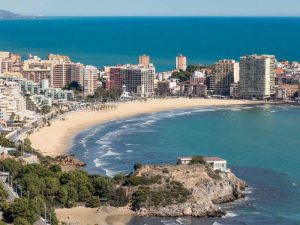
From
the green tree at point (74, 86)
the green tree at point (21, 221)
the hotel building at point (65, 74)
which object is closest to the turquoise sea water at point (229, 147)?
the green tree at point (21, 221)

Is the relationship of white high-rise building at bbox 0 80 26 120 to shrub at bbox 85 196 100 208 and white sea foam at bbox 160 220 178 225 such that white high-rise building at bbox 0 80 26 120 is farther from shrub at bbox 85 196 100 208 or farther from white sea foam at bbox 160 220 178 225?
→ white sea foam at bbox 160 220 178 225

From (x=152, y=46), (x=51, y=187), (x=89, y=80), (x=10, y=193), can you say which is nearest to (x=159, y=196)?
(x=51, y=187)

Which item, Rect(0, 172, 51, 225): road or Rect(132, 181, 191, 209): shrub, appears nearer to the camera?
Rect(0, 172, 51, 225): road

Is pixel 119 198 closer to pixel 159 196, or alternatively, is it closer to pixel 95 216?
pixel 159 196

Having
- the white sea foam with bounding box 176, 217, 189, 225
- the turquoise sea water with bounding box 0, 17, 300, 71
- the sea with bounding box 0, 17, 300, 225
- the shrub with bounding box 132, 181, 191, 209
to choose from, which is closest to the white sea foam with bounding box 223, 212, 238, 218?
the sea with bounding box 0, 17, 300, 225

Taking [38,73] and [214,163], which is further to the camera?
[38,73]
